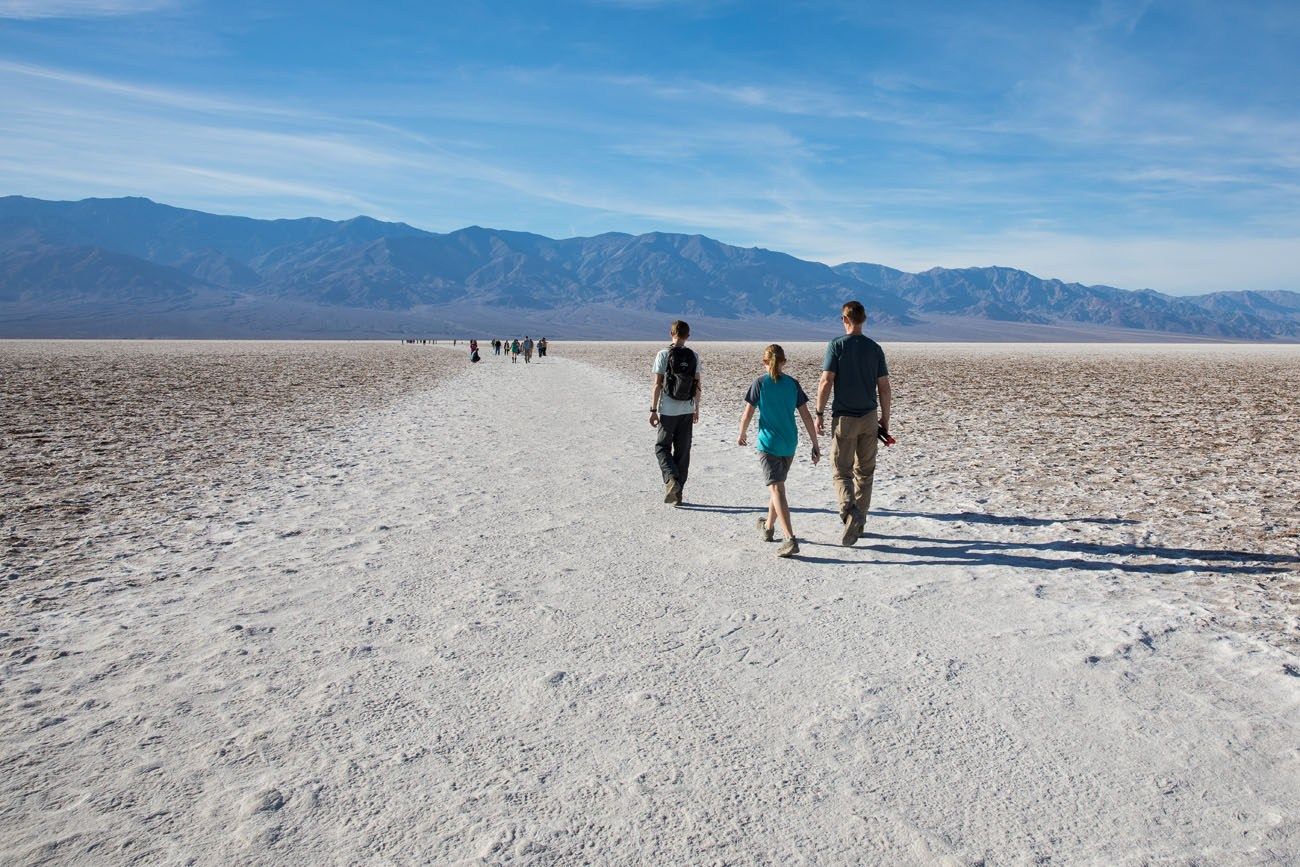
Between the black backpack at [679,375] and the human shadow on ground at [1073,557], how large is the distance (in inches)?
88.2

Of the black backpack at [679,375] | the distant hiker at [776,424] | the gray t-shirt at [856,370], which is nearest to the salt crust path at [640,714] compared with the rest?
the distant hiker at [776,424]

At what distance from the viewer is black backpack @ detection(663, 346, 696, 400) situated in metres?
8.09

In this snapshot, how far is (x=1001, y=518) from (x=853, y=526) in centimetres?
206

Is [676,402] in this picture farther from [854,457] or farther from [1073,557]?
[1073,557]

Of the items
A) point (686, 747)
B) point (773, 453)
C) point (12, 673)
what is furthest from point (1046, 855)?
point (12, 673)

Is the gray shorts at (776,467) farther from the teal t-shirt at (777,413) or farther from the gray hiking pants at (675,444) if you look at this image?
the gray hiking pants at (675,444)

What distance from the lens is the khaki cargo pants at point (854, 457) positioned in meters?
6.66

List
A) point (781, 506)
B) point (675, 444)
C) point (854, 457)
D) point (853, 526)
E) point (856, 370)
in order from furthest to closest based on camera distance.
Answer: point (675, 444) → point (854, 457) → point (853, 526) → point (856, 370) → point (781, 506)

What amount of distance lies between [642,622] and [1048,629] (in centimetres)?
237

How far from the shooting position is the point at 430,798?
3.09m

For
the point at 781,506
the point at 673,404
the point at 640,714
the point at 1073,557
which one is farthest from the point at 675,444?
the point at 640,714

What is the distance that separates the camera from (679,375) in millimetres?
8109

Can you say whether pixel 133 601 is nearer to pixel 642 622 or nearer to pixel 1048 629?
pixel 642 622

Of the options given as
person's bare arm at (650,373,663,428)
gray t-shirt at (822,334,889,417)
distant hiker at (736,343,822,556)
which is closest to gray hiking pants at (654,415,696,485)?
person's bare arm at (650,373,663,428)
